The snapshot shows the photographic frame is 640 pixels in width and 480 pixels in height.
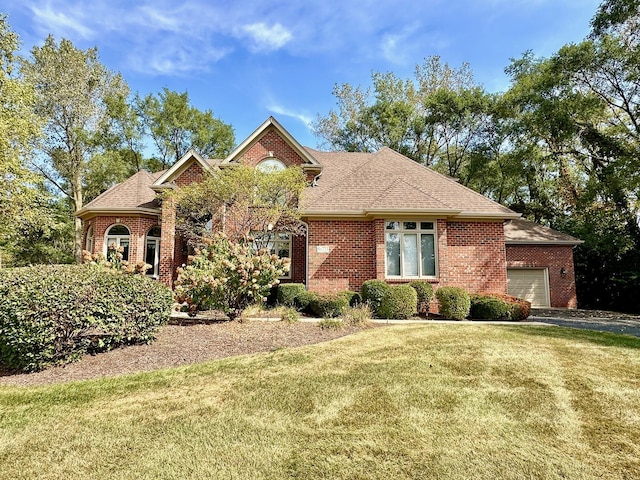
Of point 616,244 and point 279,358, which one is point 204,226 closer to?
point 279,358

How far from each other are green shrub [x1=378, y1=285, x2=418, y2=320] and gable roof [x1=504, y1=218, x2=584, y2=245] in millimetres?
8046

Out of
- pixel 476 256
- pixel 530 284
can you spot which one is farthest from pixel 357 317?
pixel 530 284

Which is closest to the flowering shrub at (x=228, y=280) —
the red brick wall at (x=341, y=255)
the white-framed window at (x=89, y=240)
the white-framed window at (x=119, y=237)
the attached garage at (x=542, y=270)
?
the red brick wall at (x=341, y=255)

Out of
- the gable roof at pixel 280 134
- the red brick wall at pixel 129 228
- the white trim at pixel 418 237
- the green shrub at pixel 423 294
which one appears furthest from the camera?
the gable roof at pixel 280 134

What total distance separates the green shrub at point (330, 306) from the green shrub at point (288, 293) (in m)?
1.08

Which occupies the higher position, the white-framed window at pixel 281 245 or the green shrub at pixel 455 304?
the white-framed window at pixel 281 245

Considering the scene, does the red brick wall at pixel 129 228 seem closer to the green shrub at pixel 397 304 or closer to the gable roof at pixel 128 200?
the gable roof at pixel 128 200

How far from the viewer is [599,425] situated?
3.76 meters

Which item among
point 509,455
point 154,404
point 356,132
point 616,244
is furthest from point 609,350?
point 356,132

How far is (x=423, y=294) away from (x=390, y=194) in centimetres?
395

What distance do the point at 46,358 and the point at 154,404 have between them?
278 centimetres

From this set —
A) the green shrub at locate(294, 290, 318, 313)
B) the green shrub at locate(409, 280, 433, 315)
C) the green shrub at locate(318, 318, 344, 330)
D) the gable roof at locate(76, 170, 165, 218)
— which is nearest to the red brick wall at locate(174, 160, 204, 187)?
the gable roof at locate(76, 170, 165, 218)

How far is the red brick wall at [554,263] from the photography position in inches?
648

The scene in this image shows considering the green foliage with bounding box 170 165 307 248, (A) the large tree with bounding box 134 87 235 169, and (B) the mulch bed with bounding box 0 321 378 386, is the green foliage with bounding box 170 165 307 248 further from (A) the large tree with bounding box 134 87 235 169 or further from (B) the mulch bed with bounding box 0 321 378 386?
(A) the large tree with bounding box 134 87 235 169
